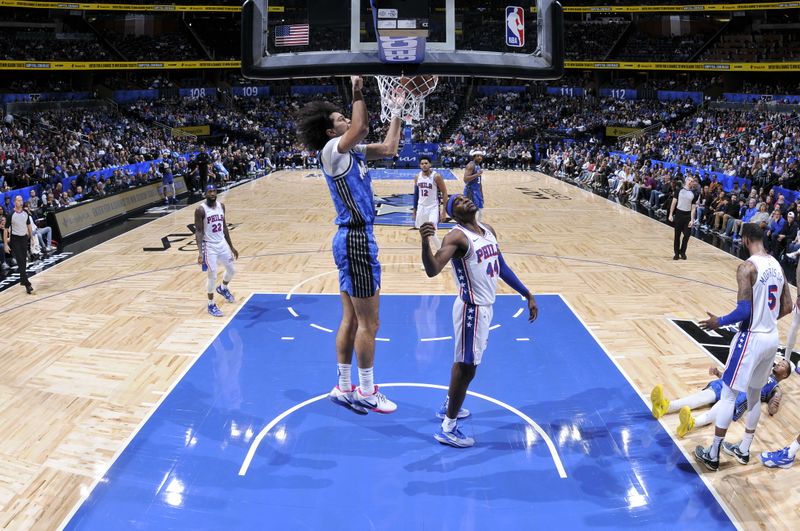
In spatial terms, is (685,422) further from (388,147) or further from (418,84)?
(418,84)

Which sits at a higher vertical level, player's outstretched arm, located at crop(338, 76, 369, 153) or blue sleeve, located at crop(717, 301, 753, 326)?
player's outstretched arm, located at crop(338, 76, 369, 153)

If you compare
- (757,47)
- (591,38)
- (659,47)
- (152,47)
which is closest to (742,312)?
(757,47)

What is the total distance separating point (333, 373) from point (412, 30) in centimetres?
344

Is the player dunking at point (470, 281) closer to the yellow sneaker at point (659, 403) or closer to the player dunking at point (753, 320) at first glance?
the player dunking at point (753, 320)

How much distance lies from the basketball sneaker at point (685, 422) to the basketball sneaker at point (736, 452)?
0.27 m

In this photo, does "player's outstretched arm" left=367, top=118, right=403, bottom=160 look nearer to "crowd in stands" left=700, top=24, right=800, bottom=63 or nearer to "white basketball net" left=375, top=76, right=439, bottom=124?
"white basketball net" left=375, top=76, right=439, bottom=124

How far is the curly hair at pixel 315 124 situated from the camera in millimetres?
4836

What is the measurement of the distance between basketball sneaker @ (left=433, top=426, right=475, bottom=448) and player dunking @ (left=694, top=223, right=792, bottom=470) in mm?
1833

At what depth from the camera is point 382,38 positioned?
6.05 metres

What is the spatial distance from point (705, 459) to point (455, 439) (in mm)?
1871

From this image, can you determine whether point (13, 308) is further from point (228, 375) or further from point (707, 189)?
point (707, 189)

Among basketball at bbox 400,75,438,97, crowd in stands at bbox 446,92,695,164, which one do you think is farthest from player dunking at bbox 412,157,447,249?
crowd in stands at bbox 446,92,695,164

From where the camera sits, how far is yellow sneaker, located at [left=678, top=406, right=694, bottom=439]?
17.1 feet

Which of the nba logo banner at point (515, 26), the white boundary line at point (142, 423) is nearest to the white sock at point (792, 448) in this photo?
the nba logo banner at point (515, 26)
